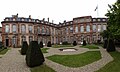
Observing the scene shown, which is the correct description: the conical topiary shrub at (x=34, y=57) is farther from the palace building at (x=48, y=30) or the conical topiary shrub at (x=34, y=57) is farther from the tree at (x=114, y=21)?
the palace building at (x=48, y=30)

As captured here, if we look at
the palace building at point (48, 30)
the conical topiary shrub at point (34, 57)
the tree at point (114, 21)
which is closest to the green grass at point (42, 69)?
the conical topiary shrub at point (34, 57)

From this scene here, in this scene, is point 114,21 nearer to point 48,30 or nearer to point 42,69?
point 42,69

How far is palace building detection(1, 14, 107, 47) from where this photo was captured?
173 feet

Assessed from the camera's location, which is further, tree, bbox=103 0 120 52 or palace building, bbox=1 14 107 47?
palace building, bbox=1 14 107 47

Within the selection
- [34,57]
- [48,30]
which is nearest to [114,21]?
[34,57]

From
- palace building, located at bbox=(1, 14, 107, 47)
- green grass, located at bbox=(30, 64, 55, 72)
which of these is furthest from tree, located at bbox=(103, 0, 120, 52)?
palace building, located at bbox=(1, 14, 107, 47)

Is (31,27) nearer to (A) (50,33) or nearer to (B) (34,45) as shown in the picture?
(A) (50,33)

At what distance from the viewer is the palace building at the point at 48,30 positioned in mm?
52688

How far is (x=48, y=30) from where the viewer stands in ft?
203

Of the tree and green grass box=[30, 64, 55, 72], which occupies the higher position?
the tree

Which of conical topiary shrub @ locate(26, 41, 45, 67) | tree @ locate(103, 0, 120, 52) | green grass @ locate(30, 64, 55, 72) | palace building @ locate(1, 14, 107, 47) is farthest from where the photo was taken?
Answer: palace building @ locate(1, 14, 107, 47)

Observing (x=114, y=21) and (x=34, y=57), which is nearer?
(x=34, y=57)

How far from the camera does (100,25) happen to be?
57875 mm

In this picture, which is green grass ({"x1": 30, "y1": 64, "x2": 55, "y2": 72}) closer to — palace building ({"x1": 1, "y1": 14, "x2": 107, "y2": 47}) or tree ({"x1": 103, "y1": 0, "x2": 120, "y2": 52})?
tree ({"x1": 103, "y1": 0, "x2": 120, "y2": 52})
